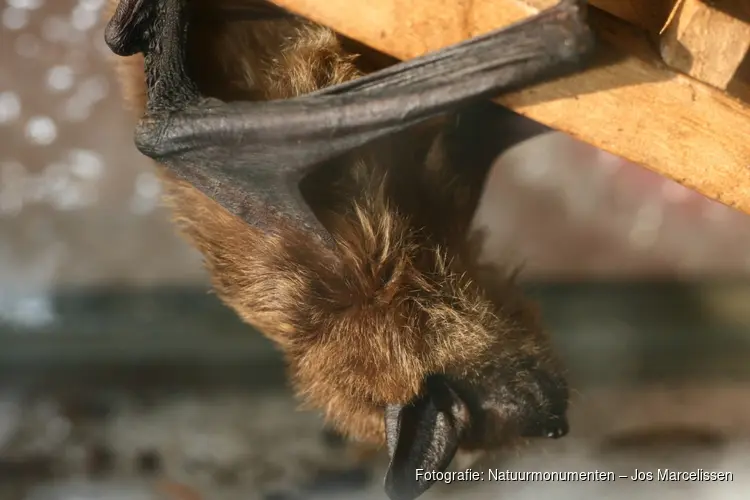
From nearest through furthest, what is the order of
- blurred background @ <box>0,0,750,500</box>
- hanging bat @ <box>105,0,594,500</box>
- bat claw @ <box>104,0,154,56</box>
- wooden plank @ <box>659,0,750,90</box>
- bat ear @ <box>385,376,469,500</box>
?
wooden plank @ <box>659,0,750,90</box>
hanging bat @ <box>105,0,594,500</box>
bat claw @ <box>104,0,154,56</box>
bat ear @ <box>385,376,469,500</box>
blurred background @ <box>0,0,750,500</box>

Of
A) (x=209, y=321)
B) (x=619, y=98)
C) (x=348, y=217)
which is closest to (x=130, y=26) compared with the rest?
(x=348, y=217)

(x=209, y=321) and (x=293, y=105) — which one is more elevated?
(x=293, y=105)

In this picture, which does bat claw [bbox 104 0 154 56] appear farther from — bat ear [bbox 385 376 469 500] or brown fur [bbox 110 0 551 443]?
bat ear [bbox 385 376 469 500]

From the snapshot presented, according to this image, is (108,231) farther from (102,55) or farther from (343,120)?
(343,120)

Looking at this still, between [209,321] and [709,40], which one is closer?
[709,40]

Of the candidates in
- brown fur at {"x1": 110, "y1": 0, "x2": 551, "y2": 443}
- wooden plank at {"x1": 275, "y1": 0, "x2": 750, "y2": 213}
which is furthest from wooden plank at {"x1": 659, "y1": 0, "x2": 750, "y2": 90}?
brown fur at {"x1": 110, "y1": 0, "x2": 551, "y2": 443}

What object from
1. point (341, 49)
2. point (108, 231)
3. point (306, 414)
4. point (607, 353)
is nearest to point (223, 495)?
point (306, 414)

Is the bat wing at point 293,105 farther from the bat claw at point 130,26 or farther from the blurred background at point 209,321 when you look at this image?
the blurred background at point 209,321

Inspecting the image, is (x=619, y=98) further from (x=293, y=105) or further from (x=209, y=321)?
(x=209, y=321)
